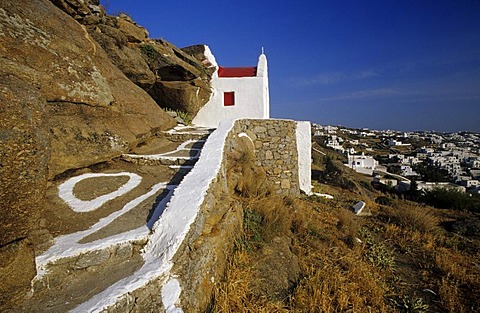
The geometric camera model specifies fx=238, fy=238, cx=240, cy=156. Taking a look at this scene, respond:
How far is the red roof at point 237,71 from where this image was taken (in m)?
11.7

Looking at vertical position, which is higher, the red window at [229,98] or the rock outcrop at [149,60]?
the rock outcrop at [149,60]

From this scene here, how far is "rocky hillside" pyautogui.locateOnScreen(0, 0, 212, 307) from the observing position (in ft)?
5.80

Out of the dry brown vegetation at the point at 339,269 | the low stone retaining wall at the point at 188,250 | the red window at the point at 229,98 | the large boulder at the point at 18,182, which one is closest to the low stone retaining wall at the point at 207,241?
the low stone retaining wall at the point at 188,250

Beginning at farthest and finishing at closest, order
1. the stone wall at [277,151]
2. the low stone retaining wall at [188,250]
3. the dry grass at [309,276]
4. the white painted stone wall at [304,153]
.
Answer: the white painted stone wall at [304,153], the stone wall at [277,151], the dry grass at [309,276], the low stone retaining wall at [188,250]

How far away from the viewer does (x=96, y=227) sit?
266cm

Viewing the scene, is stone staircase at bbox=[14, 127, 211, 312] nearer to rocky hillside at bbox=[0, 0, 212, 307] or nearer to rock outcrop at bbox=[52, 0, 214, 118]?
rocky hillside at bbox=[0, 0, 212, 307]

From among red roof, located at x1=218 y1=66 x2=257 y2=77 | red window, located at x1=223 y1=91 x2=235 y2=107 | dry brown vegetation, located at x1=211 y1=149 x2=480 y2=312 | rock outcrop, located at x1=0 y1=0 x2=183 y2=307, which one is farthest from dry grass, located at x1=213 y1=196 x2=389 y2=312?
red roof, located at x1=218 y1=66 x2=257 y2=77

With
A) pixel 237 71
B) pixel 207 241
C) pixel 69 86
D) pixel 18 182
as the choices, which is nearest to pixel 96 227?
pixel 18 182

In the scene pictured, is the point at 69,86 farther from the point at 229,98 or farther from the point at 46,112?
the point at 229,98

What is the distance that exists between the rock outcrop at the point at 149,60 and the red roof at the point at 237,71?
71 centimetres

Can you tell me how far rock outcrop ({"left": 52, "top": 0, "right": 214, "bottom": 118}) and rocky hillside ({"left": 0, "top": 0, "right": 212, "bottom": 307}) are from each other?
0.04 meters

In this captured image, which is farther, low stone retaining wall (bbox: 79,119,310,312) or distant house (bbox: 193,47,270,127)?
distant house (bbox: 193,47,270,127)

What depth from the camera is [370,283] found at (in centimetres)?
356

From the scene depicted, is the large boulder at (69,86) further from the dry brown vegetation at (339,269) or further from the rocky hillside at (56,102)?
the dry brown vegetation at (339,269)
